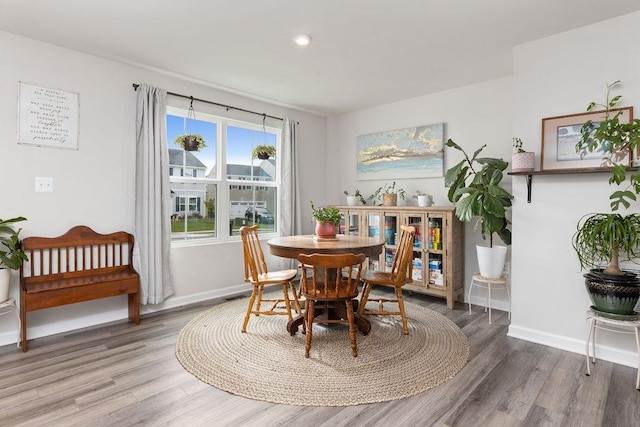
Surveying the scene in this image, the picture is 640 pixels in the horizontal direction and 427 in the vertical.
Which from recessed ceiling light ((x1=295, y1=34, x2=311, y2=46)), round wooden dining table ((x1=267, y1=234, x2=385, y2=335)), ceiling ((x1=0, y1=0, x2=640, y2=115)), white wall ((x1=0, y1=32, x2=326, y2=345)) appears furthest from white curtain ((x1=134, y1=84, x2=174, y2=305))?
recessed ceiling light ((x1=295, y1=34, x2=311, y2=46))

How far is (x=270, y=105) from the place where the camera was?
473 centimetres

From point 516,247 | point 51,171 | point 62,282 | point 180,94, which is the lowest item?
point 62,282

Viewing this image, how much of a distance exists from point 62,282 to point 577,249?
413 cm

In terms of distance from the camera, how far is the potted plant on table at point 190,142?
3.71 metres

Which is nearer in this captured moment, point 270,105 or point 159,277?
point 159,277

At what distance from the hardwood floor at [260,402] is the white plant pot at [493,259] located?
72 cm

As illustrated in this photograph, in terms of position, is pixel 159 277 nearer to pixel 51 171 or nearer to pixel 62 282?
pixel 62 282

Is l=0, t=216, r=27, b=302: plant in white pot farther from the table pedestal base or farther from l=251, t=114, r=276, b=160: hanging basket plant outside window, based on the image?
l=251, t=114, r=276, b=160: hanging basket plant outside window

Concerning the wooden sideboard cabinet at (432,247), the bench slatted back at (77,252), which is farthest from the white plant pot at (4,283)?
the wooden sideboard cabinet at (432,247)

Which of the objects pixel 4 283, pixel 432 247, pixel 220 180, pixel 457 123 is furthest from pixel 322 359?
pixel 457 123

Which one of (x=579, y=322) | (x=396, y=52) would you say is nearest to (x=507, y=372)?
(x=579, y=322)

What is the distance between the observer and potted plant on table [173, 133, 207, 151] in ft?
12.2

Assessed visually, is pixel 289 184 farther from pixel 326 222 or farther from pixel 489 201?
pixel 489 201

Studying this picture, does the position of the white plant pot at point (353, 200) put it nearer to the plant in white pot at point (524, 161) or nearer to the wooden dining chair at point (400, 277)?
the wooden dining chair at point (400, 277)
